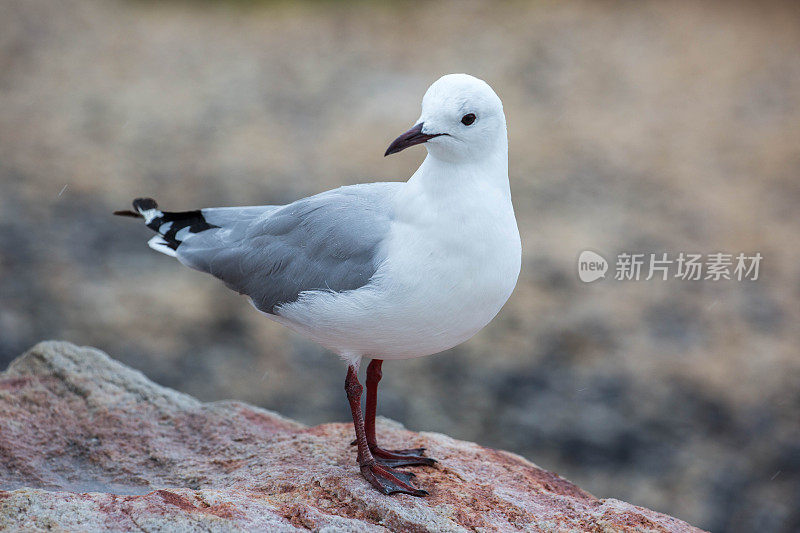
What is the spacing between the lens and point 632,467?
Answer: 26.3 feet

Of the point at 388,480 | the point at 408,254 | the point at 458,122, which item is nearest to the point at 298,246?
the point at 408,254

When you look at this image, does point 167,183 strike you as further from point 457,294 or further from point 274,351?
point 457,294

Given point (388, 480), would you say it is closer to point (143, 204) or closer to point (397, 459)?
point (397, 459)

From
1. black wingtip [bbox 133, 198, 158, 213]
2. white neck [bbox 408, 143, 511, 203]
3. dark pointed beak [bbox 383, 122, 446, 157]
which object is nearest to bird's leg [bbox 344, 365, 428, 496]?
white neck [bbox 408, 143, 511, 203]

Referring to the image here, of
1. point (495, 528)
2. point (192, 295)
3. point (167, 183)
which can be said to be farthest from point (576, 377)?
point (167, 183)

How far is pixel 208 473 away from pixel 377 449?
2.97 ft

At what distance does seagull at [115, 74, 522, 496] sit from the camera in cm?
389

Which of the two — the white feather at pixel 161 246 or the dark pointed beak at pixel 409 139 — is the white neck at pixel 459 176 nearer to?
the dark pointed beak at pixel 409 139

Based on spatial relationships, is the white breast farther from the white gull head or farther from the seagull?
the white gull head

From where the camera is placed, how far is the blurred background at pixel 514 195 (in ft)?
27.4

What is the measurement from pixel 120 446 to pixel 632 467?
4.95 m

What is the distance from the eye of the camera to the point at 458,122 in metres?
3.80

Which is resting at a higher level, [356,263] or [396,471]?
[356,263]

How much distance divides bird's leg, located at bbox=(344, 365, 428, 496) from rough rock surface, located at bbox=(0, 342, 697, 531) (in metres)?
0.06
